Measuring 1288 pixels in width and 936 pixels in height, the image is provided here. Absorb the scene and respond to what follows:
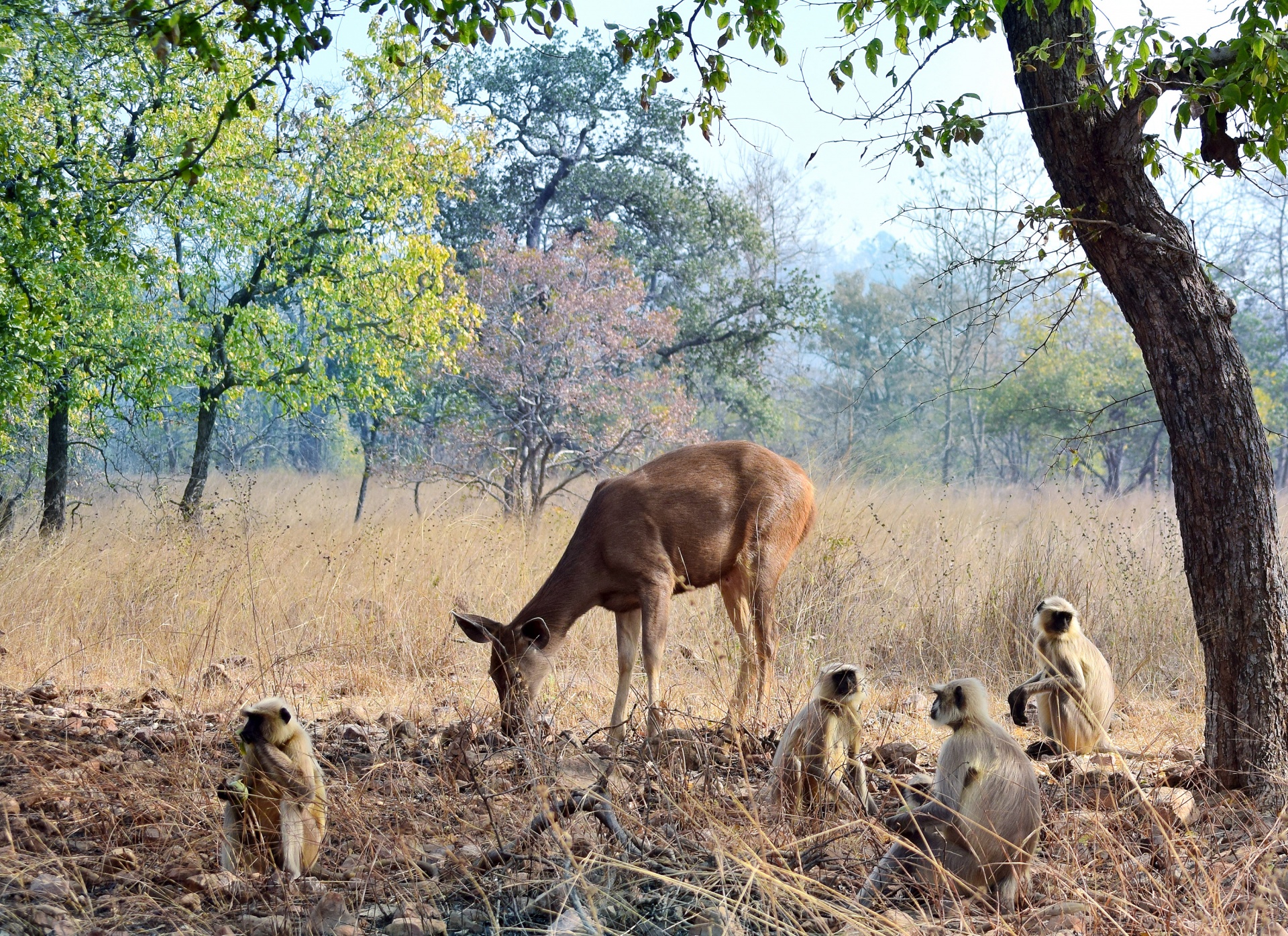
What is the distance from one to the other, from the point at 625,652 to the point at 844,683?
9.16 feet

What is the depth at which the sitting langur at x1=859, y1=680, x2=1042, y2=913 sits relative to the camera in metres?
3.00

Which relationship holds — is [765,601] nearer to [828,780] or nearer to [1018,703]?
[1018,703]

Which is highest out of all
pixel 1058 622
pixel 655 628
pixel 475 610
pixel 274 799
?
pixel 1058 622

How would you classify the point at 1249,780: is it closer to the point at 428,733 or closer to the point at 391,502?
the point at 428,733

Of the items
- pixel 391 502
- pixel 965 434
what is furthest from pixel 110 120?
pixel 965 434

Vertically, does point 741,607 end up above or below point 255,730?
above

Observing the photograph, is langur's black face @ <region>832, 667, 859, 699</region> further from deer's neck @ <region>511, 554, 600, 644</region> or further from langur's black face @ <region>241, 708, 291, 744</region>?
deer's neck @ <region>511, 554, 600, 644</region>

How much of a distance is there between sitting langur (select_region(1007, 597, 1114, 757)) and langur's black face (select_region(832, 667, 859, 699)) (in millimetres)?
1465

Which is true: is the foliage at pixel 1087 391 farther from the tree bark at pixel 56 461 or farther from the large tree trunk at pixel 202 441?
the tree bark at pixel 56 461

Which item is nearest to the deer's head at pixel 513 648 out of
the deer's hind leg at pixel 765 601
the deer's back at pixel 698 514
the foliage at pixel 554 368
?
the deer's back at pixel 698 514

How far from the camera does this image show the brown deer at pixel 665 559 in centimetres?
573

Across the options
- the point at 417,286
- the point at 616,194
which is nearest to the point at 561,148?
the point at 616,194

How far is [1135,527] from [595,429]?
10.4m

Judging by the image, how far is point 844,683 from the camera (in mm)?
3678
